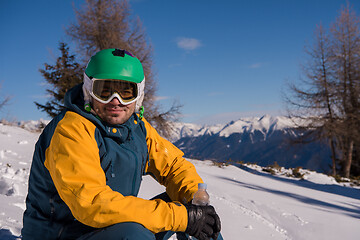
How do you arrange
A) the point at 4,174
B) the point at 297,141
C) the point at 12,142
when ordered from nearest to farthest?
the point at 4,174, the point at 12,142, the point at 297,141

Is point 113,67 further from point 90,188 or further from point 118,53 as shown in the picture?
point 90,188

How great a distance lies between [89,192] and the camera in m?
1.35

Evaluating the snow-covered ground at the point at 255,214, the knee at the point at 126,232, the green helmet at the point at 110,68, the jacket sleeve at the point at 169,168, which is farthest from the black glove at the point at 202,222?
the snow-covered ground at the point at 255,214

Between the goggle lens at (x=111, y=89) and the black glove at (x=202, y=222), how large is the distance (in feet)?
2.93

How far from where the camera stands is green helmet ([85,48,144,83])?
1792mm

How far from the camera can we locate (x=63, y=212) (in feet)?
5.16

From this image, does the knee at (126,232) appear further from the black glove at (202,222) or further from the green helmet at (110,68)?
the green helmet at (110,68)

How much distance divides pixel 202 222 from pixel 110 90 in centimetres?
108

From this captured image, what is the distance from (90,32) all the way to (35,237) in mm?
16002

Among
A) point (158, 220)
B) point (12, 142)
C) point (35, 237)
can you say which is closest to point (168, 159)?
point (158, 220)

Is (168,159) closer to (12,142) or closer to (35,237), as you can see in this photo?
(35,237)

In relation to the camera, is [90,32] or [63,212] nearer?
[63,212]

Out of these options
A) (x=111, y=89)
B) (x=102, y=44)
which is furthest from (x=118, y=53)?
(x=102, y=44)

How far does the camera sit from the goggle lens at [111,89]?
181 centimetres
